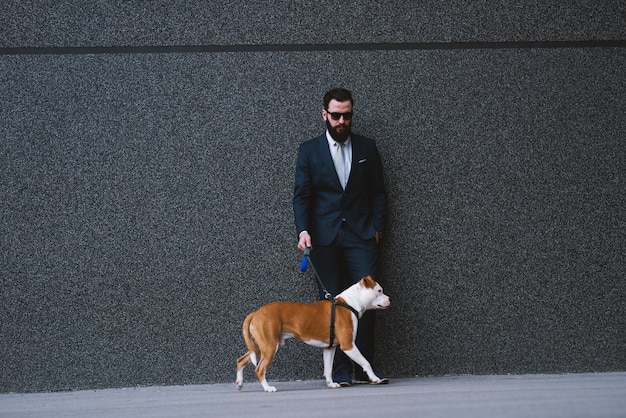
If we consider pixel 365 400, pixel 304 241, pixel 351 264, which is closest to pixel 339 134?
pixel 304 241

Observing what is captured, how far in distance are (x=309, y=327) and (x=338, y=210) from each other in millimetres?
730

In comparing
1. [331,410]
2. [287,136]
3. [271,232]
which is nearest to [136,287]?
[271,232]

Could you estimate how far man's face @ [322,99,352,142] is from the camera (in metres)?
4.56

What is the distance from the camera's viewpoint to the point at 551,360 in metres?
4.96

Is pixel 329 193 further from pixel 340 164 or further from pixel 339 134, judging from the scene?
pixel 339 134

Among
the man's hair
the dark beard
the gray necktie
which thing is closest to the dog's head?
the gray necktie

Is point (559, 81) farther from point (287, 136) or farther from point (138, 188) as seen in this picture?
point (138, 188)

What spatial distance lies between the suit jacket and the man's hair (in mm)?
224

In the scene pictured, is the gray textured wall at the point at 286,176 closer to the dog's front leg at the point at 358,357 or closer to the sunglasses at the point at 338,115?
the sunglasses at the point at 338,115

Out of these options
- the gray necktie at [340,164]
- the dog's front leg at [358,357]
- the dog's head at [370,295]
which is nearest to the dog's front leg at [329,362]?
the dog's front leg at [358,357]

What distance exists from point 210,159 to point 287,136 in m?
0.46

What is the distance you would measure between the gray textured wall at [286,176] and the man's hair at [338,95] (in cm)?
41

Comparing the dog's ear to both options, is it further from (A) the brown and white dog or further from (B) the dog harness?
(B) the dog harness

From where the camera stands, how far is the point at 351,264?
4.75m
